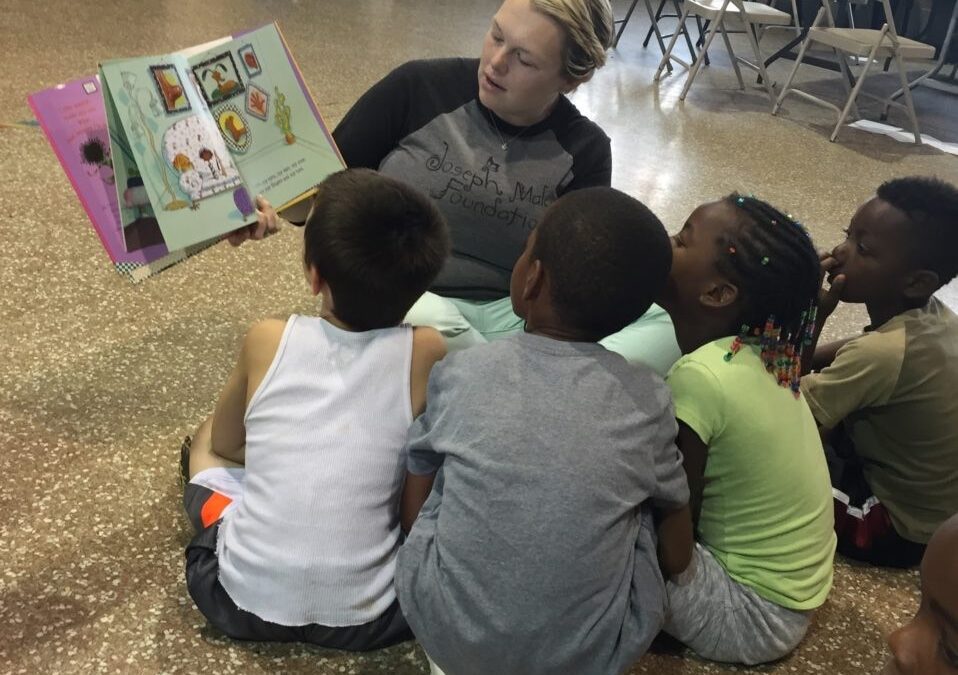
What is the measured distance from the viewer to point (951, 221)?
149 centimetres

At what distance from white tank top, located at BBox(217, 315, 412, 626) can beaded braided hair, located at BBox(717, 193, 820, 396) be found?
0.50 m

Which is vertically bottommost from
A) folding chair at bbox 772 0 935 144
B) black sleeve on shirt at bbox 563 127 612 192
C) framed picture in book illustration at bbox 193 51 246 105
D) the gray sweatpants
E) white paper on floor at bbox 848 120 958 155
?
white paper on floor at bbox 848 120 958 155

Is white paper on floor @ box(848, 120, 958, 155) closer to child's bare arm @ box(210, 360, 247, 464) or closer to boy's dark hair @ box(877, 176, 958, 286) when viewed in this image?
boy's dark hair @ box(877, 176, 958, 286)

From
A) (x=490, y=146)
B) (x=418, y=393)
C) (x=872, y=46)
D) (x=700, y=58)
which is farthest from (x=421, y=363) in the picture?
(x=700, y=58)

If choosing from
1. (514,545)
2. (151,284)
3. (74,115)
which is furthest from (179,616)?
(151,284)

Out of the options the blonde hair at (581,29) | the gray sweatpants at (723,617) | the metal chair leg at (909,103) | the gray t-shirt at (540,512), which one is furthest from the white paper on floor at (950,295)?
the gray t-shirt at (540,512)

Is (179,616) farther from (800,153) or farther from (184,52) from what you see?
(800,153)

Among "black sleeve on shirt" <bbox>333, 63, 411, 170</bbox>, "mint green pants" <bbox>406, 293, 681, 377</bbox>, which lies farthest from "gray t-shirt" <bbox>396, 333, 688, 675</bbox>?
"black sleeve on shirt" <bbox>333, 63, 411, 170</bbox>

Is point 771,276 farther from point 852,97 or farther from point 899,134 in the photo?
point 899,134

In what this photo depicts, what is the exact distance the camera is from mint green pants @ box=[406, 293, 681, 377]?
5.19 ft

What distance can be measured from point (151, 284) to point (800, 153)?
10.6 ft

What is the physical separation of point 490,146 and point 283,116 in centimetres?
42

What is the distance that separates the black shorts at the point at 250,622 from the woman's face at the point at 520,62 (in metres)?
0.94

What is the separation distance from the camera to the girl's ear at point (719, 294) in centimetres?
123
